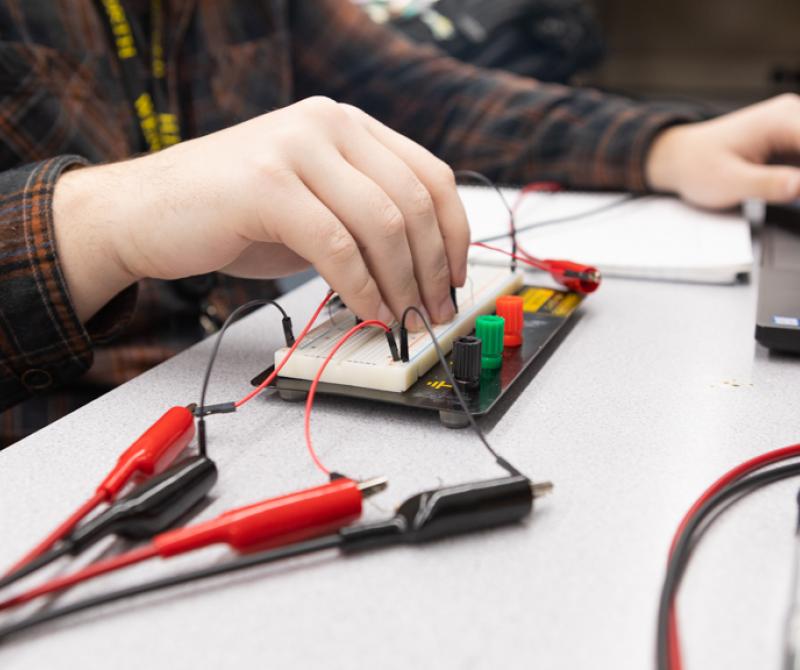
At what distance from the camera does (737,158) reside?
2.76 feet

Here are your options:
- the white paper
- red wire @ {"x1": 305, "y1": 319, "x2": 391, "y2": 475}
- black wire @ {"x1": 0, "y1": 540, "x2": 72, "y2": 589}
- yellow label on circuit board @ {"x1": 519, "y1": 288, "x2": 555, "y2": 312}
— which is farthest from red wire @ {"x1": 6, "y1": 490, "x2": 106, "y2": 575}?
the white paper

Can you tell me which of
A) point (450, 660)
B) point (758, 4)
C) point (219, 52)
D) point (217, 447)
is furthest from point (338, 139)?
point (758, 4)

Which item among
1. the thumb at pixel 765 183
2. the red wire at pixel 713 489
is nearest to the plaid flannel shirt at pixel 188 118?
the thumb at pixel 765 183

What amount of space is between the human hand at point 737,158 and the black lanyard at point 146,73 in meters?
0.61

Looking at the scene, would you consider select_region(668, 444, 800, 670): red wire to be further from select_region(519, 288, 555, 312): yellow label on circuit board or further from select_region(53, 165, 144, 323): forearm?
select_region(53, 165, 144, 323): forearm

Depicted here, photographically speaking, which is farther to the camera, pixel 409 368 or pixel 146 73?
pixel 146 73

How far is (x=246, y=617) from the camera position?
11.2 inches

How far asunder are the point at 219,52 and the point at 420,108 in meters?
0.33

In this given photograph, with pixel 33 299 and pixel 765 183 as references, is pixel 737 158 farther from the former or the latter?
pixel 33 299

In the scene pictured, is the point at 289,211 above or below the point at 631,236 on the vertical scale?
above

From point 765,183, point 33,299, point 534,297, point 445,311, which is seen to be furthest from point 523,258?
point 33,299

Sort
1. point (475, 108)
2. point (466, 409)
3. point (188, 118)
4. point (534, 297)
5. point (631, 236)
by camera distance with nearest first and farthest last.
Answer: point (466, 409) < point (534, 297) < point (631, 236) < point (188, 118) < point (475, 108)

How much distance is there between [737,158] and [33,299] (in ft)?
2.49

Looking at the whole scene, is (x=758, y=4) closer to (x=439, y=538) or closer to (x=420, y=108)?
(x=420, y=108)
